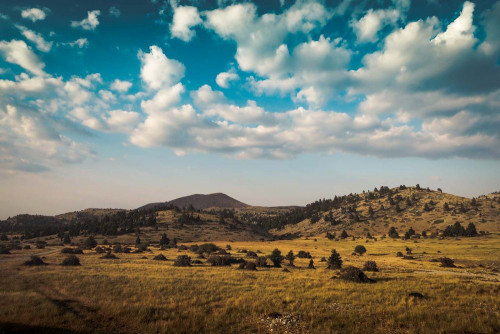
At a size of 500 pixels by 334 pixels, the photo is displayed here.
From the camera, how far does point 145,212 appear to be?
153000mm

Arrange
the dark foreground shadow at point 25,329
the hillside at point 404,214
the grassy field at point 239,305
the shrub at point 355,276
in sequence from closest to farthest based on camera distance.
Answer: the dark foreground shadow at point 25,329 → the grassy field at point 239,305 → the shrub at point 355,276 → the hillside at point 404,214

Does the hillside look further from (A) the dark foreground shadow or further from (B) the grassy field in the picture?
(A) the dark foreground shadow

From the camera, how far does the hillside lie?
367ft

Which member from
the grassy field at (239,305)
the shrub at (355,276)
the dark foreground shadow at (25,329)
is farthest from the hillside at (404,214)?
the dark foreground shadow at (25,329)

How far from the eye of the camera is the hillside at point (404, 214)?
367 ft

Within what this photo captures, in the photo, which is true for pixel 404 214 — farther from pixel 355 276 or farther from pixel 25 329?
pixel 25 329

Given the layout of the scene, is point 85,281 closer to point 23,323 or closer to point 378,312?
point 23,323

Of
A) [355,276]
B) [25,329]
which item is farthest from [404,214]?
[25,329]

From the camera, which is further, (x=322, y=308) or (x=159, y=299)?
(x=159, y=299)

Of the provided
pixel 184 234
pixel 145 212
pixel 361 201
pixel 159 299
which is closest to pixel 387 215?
pixel 361 201

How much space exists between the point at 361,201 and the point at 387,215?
42.7 m

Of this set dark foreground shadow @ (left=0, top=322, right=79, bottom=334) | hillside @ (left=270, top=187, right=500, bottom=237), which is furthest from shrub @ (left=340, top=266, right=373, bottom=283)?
hillside @ (left=270, top=187, right=500, bottom=237)

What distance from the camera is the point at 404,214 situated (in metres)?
138

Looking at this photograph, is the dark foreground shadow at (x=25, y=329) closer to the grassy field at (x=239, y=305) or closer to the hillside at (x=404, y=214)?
the grassy field at (x=239, y=305)
